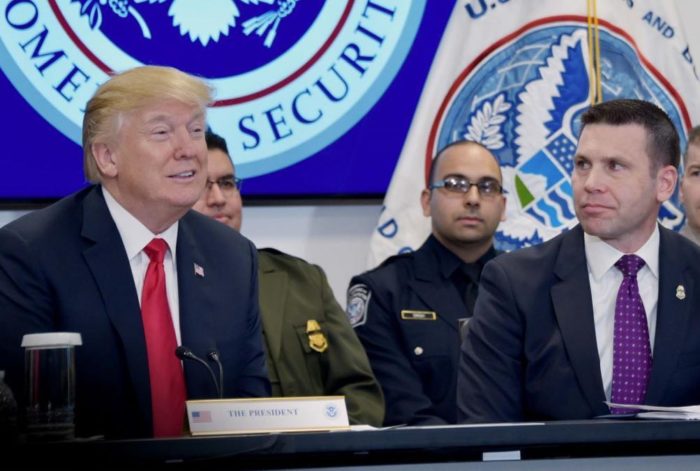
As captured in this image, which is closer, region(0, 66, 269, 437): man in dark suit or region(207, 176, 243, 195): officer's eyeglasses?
region(0, 66, 269, 437): man in dark suit

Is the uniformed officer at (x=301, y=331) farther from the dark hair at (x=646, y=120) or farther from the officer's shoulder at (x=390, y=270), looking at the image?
the dark hair at (x=646, y=120)

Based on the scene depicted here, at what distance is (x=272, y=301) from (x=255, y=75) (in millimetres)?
989

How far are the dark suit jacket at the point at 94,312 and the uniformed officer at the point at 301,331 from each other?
33.6 inches

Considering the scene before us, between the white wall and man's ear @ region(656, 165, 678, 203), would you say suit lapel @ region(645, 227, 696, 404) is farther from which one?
the white wall

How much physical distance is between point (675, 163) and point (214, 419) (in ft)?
5.49

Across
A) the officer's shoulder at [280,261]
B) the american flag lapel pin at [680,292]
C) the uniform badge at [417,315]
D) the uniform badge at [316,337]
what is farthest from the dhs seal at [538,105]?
the american flag lapel pin at [680,292]

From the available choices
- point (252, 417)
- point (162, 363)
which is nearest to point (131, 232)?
point (162, 363)

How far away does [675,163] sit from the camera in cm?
330

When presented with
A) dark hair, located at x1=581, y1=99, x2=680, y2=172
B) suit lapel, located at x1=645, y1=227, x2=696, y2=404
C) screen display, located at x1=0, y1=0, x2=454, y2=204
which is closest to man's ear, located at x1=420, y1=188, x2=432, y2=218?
screen display, located at x1=0, y1=0, x2=454, y2=204

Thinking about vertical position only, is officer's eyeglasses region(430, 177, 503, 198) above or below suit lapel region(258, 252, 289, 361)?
above

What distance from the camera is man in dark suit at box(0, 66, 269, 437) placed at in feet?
8.88

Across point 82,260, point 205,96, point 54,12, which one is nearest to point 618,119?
point 205,96

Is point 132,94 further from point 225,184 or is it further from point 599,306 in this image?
point 599,306

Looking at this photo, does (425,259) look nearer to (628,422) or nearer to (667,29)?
(667,29)
